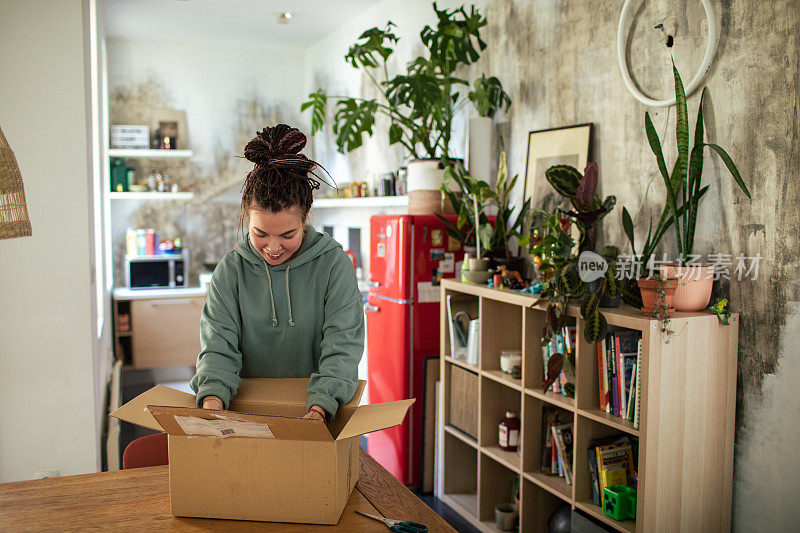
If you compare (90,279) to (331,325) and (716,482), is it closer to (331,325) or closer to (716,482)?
(331,325)

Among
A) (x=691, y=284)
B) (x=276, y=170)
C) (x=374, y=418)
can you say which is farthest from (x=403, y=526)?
(x=691, y=284)

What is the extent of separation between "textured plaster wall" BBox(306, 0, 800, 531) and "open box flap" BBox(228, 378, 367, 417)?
1.45 metres

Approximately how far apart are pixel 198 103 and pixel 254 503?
5.89 m

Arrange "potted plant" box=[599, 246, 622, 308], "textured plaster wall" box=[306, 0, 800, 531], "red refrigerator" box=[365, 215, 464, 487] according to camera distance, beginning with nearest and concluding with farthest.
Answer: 1. "textured plaster wall" box=[306, 0, 800, 531]
2. "potted plant" box=[599, 246, 622, 308]
3. "red refrigerator" box=[365, 215, 464, 487]

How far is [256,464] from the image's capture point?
1311 millimetres

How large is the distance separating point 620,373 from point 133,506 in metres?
1.66

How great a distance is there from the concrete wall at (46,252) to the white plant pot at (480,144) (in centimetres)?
190

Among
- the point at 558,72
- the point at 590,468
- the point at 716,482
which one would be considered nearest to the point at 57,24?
the point at 558,72

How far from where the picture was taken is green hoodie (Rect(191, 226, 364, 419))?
5.31ft

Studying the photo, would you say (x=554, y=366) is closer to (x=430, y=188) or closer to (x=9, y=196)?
(x=430, y=188)

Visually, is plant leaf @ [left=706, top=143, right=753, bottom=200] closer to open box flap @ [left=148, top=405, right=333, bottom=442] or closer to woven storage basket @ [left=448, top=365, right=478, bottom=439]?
woven storage basket @ [left=448, top=365, right=478, bottom=439]

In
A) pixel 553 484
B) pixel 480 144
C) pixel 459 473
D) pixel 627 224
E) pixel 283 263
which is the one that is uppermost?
pixel 480 144

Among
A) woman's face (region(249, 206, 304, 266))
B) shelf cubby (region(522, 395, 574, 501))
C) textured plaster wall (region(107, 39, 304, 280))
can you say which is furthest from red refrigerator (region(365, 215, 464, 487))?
textured plaster wall (region(107, 39, 304, 280))

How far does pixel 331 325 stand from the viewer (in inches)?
64.5
